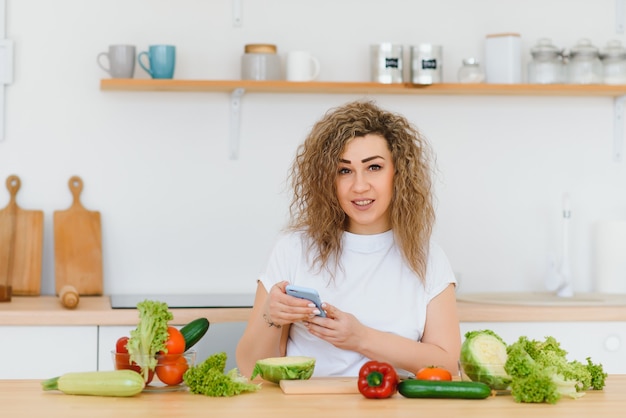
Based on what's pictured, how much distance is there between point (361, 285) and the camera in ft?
7.91

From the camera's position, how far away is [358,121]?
240 cm

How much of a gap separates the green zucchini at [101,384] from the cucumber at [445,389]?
1.66 ft

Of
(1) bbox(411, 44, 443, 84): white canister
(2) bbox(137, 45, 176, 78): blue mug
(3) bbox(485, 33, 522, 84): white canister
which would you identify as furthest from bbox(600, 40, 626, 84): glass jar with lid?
(2) bbox(137, 45, 176, 78): blue mug

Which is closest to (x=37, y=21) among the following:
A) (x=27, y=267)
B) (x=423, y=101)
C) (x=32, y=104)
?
(x=32, y=104)

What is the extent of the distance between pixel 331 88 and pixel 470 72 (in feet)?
1.66

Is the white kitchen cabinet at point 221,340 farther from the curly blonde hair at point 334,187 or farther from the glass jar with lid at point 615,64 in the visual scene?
the glass jar with lid at point 615,64

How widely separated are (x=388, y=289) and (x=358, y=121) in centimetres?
42

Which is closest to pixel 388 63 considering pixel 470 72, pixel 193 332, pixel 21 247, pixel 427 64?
Answer: pixel 427 64

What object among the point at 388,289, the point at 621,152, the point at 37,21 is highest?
the point at 37,21

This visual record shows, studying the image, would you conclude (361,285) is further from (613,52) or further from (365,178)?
(613,52)

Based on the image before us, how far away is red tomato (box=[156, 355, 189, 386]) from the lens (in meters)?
1.90

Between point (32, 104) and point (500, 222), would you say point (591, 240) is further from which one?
point (32, 104)

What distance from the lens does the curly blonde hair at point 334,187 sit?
238 cm

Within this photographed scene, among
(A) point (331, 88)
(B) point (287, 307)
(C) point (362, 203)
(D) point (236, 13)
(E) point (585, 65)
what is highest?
(D) point (236, 13)
